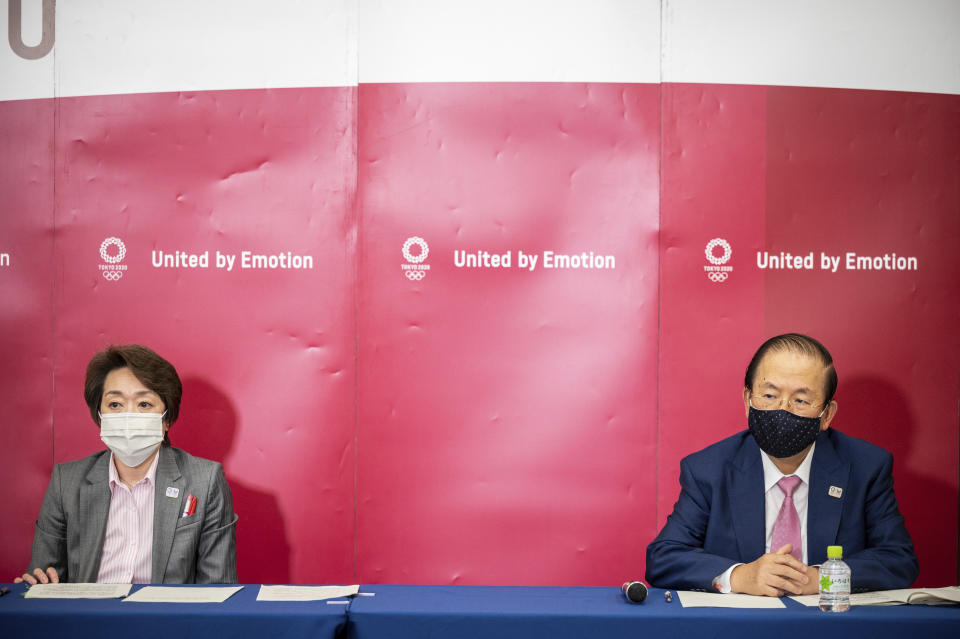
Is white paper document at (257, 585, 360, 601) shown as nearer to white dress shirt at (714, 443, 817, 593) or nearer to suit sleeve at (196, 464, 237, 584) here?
suit sleeve at (196, 464, 237, 584)

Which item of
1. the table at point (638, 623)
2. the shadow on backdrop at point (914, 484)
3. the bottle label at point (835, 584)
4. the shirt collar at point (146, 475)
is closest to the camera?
the table at point (638, 623)

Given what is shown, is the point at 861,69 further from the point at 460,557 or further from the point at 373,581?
the point at 373,581

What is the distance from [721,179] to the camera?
3232 mm

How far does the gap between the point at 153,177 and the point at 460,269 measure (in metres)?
1.40

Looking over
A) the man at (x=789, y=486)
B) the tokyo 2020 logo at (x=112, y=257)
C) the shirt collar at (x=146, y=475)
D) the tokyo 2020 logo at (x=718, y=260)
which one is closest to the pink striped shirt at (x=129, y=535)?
the shirt collar at (x=146, y=475)

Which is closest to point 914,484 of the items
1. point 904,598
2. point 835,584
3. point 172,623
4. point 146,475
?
point 904,598

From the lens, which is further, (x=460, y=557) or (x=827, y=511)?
(x=460, y=557)

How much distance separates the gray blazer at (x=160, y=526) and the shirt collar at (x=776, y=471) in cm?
183

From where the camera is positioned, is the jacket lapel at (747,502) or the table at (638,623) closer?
the table at (638,623)

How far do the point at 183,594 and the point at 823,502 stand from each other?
193 centimetres

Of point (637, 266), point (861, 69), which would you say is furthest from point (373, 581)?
point (861, 69)

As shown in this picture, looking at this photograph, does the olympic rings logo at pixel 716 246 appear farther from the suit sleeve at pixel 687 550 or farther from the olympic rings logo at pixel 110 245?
the olympic rings logo at pixel 110 245

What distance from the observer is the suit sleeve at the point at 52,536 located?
8.39 feet

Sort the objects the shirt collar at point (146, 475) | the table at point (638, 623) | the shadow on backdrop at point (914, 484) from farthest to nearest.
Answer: the shadow on backdrop at point (914, 484) < the shirt collar at point (146, 475) < the table at point (638, 623)
